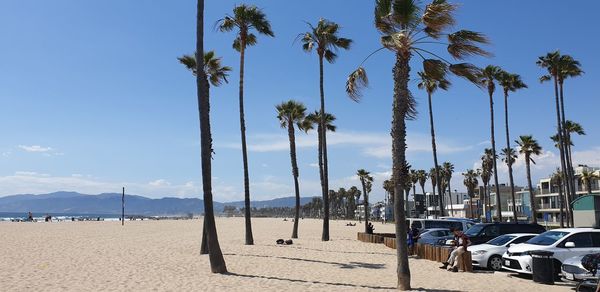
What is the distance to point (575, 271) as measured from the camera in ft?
42.7

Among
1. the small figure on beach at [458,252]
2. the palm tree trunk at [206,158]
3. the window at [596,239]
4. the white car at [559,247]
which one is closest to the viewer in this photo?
the white car at [559,247]

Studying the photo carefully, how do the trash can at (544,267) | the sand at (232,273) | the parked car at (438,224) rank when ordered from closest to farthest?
the sand at (232,273)
the trash can at (544,267)
the parked car at (438,224)

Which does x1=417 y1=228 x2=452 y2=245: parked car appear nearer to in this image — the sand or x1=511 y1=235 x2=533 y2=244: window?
the sand

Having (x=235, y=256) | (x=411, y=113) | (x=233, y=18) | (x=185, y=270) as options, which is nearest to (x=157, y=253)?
(x=235, y=256)

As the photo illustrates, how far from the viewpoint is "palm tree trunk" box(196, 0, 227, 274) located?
16.2m

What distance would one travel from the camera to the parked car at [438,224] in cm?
2659

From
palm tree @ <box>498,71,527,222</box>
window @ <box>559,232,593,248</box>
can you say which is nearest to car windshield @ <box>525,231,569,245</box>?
window @ <box>559,232,593,248</box>

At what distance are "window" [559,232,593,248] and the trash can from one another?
1.43 m

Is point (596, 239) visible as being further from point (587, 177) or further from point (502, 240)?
point (587, 177)

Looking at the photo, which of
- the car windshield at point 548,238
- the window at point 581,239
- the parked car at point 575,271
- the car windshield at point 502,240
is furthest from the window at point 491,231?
the parked car at point 575,271

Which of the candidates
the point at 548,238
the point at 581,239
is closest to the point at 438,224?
the point at 548,238

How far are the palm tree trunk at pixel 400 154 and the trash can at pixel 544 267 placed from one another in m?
4.04

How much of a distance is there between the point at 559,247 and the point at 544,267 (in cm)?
136

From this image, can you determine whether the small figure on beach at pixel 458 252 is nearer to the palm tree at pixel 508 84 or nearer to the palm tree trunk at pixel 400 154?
the palm tree trunk at pixel 400 154
